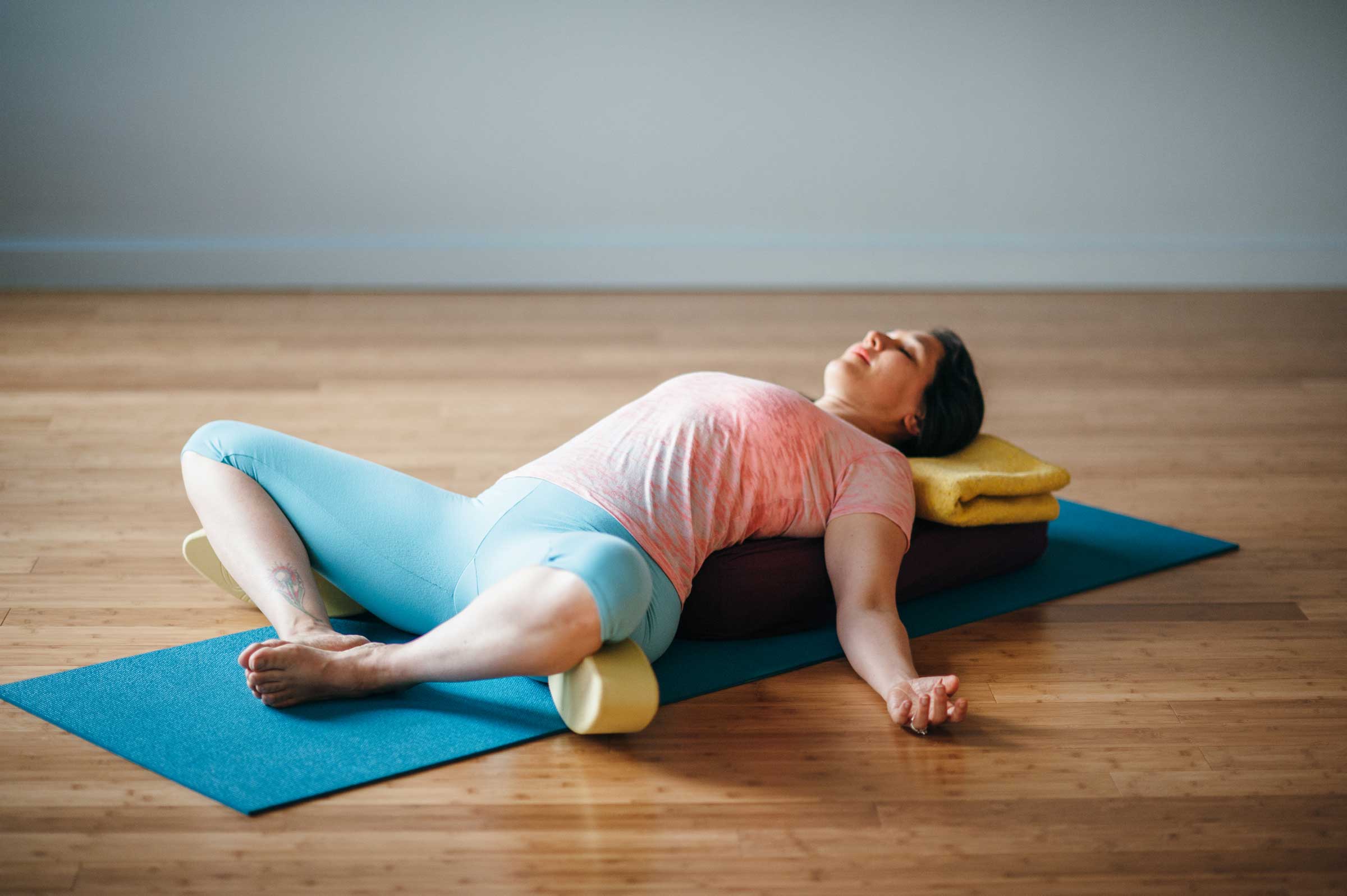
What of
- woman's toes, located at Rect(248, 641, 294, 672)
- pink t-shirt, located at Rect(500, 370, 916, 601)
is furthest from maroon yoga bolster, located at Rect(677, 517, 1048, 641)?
woman's toes, located at Rect(248, 641, 294, 672)

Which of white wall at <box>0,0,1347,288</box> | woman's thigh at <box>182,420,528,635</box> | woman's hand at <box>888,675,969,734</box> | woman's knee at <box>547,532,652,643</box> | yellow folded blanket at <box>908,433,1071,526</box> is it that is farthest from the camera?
white wall at <box>0,0,1347,288</box>

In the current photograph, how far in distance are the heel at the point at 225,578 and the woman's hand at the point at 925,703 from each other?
82 centimetres

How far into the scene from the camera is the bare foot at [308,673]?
1.56 meters

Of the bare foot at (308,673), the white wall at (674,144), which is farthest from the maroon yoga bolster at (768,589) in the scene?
the white wall at (674,144)

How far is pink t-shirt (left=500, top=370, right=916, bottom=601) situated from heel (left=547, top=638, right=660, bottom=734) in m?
0.18

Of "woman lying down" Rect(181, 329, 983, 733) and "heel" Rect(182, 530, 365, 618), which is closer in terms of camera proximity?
"woman lying down" Rect(181, 329, 983, 733)

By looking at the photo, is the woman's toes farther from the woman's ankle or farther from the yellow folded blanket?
the yellow folded blanket

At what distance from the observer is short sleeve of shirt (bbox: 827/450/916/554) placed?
1.82 m

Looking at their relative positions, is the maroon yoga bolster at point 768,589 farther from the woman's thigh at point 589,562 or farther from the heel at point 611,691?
the heel at point 611,691

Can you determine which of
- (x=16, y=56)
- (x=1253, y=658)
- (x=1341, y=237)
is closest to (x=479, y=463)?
(x=1253, y=658)

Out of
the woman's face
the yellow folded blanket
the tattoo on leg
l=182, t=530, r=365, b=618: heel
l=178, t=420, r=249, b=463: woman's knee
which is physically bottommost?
l=182, t=530, r=365, b=618: heel

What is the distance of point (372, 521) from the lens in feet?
5.65

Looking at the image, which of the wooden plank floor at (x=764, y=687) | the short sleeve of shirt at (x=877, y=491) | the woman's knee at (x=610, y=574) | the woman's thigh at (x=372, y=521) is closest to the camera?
the wooden plank floor at (x=764, y=687)

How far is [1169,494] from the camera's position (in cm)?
254
